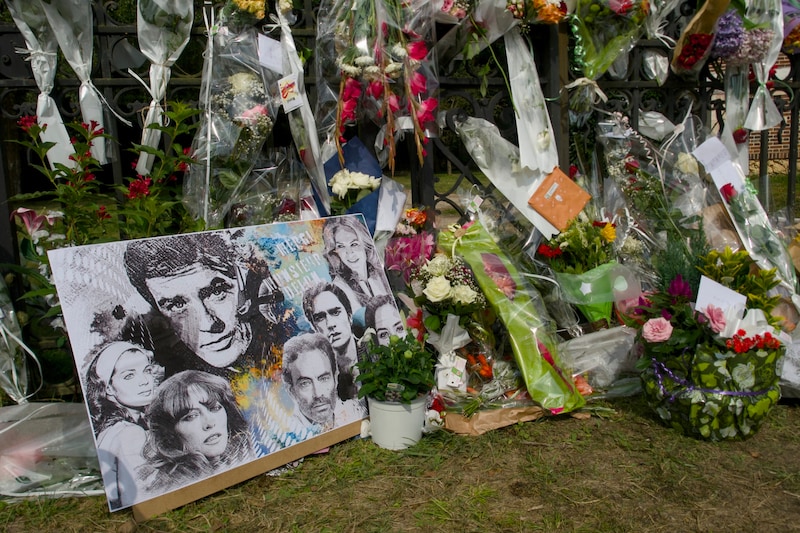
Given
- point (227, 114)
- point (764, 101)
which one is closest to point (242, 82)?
point (227, 114)

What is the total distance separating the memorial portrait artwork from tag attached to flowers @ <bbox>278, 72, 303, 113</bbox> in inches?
26.6

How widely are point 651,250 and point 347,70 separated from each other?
2.05 meters

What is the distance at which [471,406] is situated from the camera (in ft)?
9.78

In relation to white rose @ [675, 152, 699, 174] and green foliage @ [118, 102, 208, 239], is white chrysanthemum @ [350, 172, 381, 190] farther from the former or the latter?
white rose @ [675, 152, 699, 174]

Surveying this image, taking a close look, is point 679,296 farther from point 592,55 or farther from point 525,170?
point 592,55

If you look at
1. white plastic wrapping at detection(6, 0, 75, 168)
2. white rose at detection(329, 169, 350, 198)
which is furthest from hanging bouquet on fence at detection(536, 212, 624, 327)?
white plastic wrapping at detection(6, 0, 75, 168)

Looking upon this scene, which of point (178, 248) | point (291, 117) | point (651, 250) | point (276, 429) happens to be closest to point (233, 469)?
point (276, 429)

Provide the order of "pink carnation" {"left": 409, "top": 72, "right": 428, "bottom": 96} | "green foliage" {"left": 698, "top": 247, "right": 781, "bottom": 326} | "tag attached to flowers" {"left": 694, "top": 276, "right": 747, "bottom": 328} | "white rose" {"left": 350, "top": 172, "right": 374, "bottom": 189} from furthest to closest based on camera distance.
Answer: "white rose" {"left": 350, "top": 172, "right": 374, "bottom": 189}
"pink carnation" {"left": 409, "top": 72, "right": 428, "bottom": 96}
"green foliage" {"left": 698, "top": 247, "right": 781, "bottom": 326}
"tag attached to flowers" {"left": 694, "top": 276, "right": 747, "bottom": 328}

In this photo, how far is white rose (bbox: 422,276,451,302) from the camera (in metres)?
2.94

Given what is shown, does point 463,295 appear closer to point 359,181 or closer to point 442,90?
point 359,181

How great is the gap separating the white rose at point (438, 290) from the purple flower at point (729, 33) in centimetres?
242

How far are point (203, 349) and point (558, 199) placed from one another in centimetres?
213

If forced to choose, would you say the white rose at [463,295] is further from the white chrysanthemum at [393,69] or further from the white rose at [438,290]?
the white chrysanthemum at [393,69]

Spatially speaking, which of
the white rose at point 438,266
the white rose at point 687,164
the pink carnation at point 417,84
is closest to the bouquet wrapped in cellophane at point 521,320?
the white rose at point 438,266
